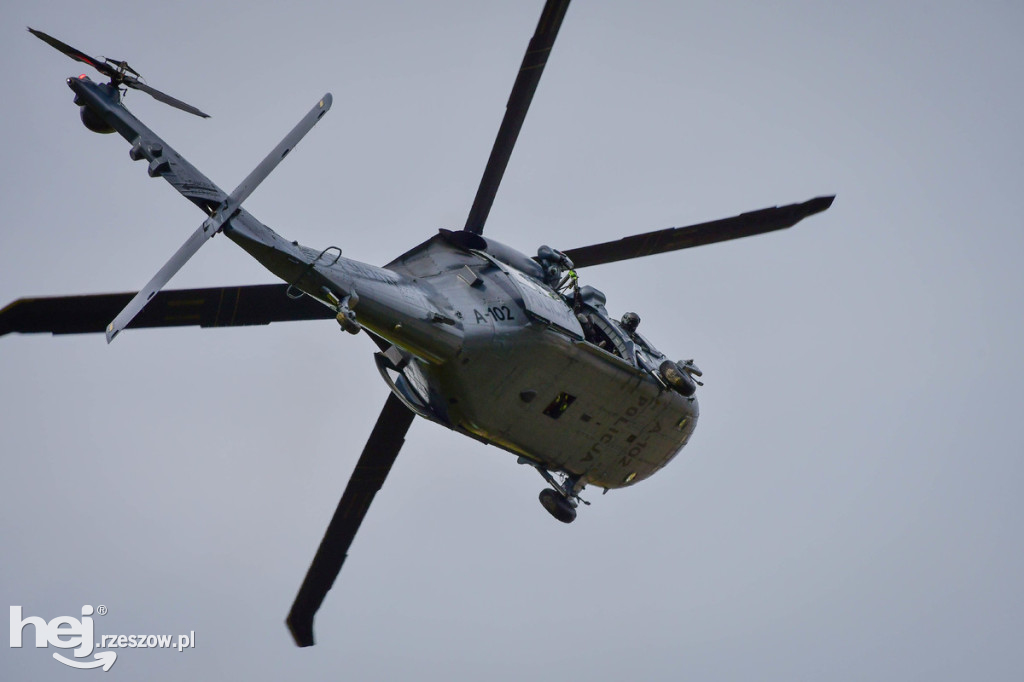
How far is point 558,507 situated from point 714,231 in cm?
559

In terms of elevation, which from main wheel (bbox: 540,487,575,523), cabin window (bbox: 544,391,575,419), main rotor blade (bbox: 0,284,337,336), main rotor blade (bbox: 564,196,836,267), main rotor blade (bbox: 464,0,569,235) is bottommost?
main wheel (bbox: 540,487,575,523)

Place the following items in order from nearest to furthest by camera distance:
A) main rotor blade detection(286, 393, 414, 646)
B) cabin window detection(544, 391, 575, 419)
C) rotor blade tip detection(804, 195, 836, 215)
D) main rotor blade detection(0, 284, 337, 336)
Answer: main rotor blade detection(0, 284, 337, 336) → cabin window detection(544, 391, 575, 419) → rotor blade tip detection(804, 195, 836, 215) → main rotor blade detection(286, 393, 414, 646)

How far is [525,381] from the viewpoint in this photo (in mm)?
19625

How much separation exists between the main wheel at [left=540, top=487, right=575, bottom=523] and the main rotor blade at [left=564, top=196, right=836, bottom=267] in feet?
14.6

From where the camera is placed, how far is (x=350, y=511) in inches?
882

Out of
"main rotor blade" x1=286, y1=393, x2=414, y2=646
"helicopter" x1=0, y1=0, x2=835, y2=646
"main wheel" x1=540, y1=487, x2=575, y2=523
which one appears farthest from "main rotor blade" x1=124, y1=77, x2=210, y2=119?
"main wheel" x1=540, y1=487, x2=575, y2=523

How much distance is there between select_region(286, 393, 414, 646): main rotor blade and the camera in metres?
21.8

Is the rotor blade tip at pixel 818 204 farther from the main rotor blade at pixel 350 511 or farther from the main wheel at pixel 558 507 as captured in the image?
the main rotor blade at pixel 350 511

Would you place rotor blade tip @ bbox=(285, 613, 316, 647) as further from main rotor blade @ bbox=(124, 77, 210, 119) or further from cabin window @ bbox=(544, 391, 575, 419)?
main rotor blade @ bbox=(124, 77, 210, 119)

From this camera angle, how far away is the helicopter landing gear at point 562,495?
21172 millimetres

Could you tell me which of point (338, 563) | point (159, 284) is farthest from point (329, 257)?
point (338, 563)

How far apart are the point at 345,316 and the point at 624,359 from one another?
5779 millimetres

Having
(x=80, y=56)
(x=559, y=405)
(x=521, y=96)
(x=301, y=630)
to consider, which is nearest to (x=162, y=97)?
(x=80, y=56)

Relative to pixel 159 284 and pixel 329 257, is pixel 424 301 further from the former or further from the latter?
pixel 159 284
